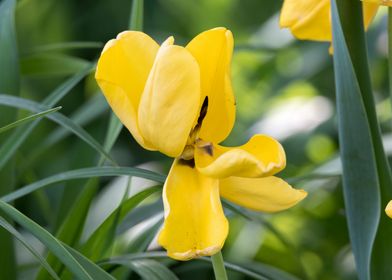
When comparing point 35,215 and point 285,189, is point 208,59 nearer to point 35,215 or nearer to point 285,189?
point 285,189

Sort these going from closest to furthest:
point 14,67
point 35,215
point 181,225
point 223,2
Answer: point 181,225
point 14,67
point 35,215
point 223,2

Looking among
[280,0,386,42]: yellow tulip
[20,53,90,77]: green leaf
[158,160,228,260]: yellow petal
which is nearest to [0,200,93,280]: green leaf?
[158,160,228,260]: yellow petal

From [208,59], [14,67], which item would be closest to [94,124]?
[14,67]

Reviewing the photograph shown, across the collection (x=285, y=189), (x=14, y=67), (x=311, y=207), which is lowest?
(x=311, y=207)

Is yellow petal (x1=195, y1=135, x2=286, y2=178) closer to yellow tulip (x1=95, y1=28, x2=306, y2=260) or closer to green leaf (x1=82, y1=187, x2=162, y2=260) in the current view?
yellow tulip (x1=95, y1=28, x2=306, y2=260)

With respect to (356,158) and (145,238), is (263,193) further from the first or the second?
(145,238)

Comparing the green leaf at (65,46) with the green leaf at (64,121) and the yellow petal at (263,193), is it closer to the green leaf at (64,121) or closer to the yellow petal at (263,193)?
the green leaf at (64,121)

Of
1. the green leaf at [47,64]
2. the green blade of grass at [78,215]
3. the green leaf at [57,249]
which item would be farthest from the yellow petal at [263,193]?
the green leaf at [47,64]
